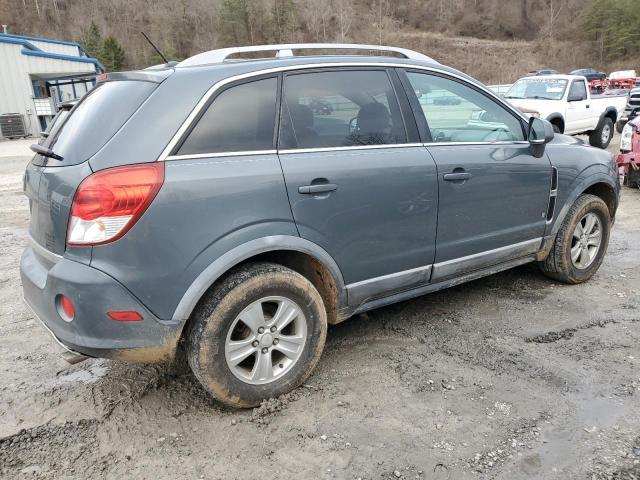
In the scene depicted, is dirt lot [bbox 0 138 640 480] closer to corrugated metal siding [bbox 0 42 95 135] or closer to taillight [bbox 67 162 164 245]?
taillight [bbox 67 162 164 245]

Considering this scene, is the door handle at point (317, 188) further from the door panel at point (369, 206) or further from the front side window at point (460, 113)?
the front side window at point (460, 113)

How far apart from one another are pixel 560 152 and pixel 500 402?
2.21 m

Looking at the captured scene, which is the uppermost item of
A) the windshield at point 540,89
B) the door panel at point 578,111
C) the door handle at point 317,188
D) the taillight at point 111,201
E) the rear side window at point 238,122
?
the rear side window at point 238,122

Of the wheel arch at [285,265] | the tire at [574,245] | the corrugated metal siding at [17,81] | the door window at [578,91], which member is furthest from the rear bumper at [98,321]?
the corrugated metal siding at [17,81]

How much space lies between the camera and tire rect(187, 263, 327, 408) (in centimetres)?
267

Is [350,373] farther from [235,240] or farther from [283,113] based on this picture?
[283,113]

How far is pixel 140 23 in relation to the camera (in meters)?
86.0

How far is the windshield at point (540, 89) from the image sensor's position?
40.2ft

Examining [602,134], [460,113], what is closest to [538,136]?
[460,113]

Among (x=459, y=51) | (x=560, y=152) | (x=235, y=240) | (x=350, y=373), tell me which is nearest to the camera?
(x=235, y=240)

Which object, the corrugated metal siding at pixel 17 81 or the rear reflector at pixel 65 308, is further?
the corrugated metal siding at pixel 17 81

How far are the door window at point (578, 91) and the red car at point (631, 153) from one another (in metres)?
4.63

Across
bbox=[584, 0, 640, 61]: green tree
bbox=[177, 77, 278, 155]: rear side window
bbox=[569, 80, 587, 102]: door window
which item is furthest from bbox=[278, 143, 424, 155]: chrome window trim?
bbox=[584, 0, 640, 61]: green tree

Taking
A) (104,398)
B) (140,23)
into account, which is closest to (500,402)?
(104,398)
